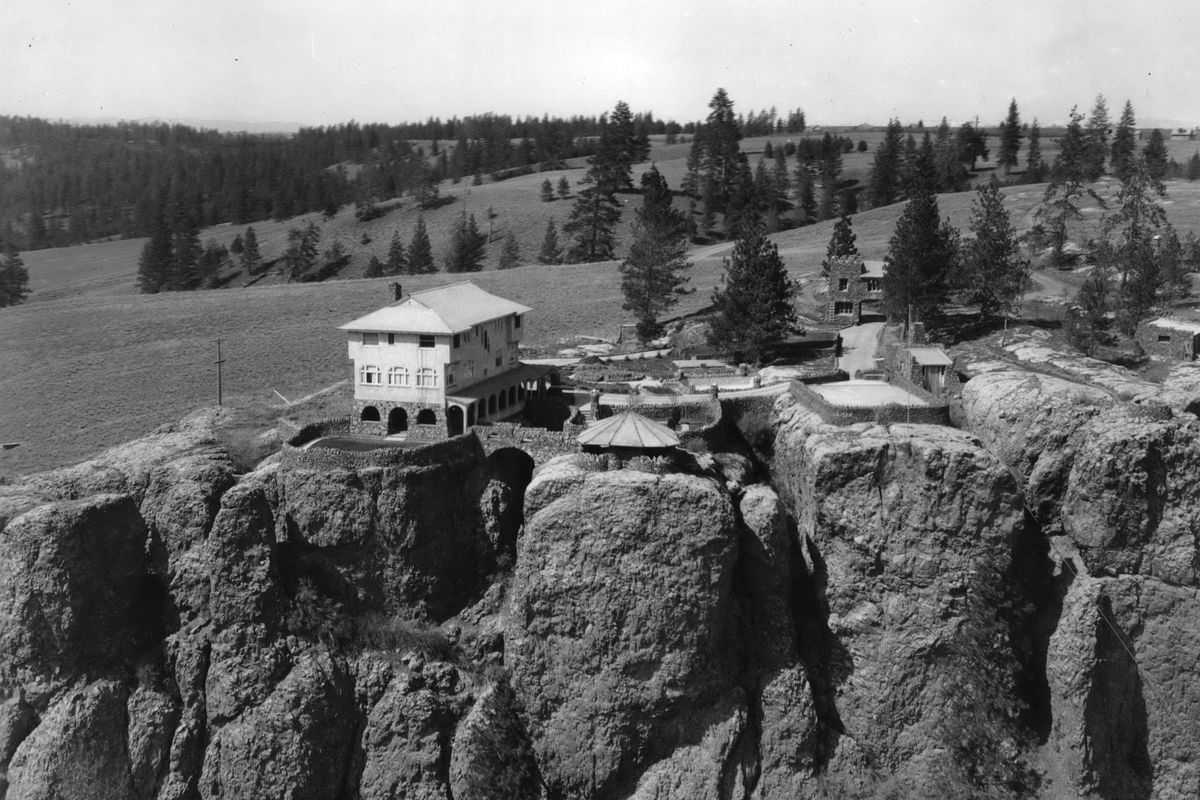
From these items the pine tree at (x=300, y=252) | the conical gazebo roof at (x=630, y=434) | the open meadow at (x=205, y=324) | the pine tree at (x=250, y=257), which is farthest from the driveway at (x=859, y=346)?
the pine tree at (x=250, y=257)

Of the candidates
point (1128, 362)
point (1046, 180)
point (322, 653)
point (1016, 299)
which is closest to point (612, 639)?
point (322, 653)

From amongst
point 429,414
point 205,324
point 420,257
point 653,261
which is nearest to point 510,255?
point 420,257

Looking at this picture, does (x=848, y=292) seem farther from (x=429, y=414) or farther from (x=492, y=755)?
(x=492, y=755)

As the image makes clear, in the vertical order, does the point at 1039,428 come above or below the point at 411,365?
below

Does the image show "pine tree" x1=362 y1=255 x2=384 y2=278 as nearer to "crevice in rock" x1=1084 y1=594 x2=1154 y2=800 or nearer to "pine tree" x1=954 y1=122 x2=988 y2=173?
"pine tree" x1=954 y1=122 x2=988 y2=173

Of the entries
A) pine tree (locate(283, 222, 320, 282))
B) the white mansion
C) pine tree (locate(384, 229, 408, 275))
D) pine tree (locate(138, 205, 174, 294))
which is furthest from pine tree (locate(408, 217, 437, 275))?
the white mansion
